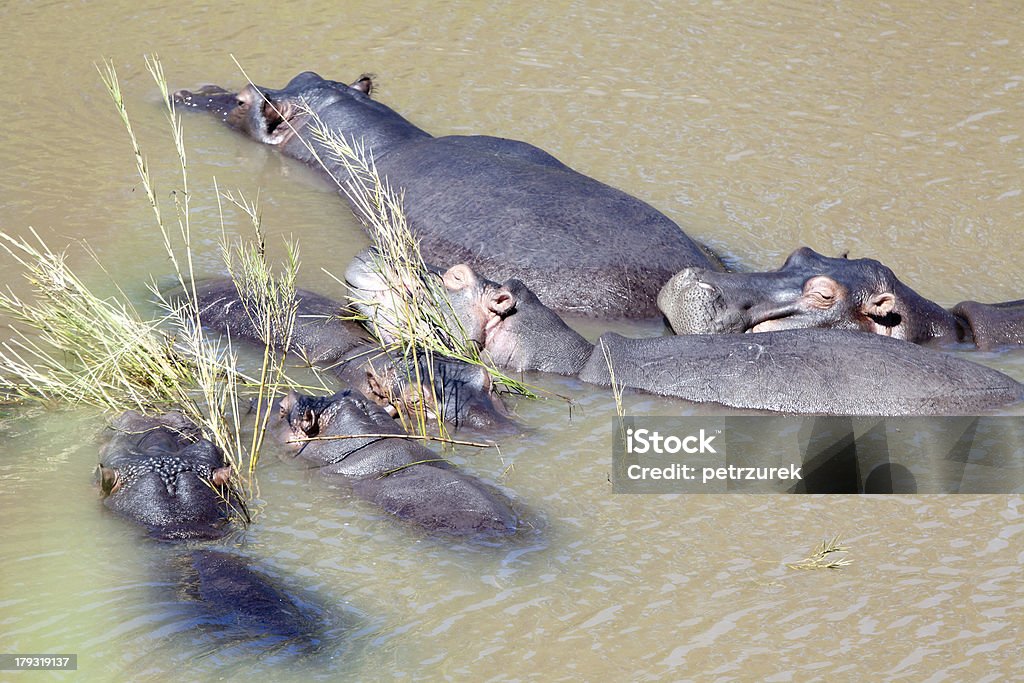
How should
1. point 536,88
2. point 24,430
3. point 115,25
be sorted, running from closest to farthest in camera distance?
1. point 24,430
2. point 536,88
3. point 115,25

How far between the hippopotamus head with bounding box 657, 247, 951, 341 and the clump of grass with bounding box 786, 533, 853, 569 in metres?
1.68

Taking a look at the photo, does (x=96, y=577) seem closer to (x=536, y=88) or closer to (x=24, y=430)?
(x=24, y=430)

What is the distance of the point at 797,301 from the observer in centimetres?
585

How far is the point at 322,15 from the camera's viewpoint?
10.3m

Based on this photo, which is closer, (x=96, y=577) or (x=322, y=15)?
(x=96, y=577)

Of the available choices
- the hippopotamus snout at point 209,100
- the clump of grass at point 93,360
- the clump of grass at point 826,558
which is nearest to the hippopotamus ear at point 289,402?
the clump of grass at point 93,360

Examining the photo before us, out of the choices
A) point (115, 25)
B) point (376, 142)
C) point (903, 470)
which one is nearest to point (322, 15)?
point (115, 25)

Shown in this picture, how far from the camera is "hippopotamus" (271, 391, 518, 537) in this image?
13.6 feet

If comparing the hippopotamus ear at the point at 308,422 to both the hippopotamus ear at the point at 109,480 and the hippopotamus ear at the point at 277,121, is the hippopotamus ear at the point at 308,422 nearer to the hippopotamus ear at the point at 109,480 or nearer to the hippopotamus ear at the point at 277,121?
the hippopotamus ear at the point at 109,480

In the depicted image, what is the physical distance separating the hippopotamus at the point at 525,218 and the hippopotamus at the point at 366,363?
0.67 m

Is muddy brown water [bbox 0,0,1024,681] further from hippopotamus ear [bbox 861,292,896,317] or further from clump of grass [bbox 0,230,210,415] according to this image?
hippopotamus ear [bbox 861,292,896,317]

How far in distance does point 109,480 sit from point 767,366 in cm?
256

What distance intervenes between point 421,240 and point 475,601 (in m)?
3.21

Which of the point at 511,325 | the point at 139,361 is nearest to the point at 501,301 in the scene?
the point at 511,325
